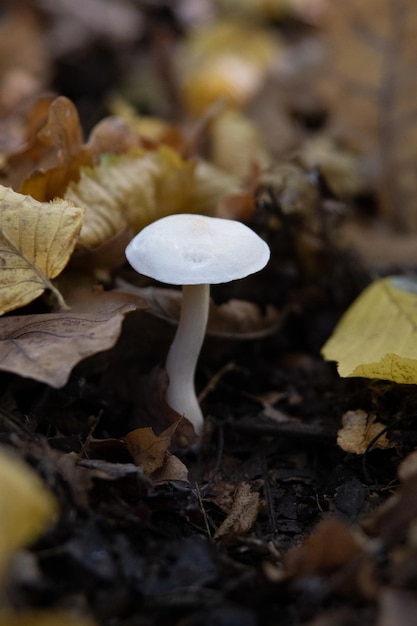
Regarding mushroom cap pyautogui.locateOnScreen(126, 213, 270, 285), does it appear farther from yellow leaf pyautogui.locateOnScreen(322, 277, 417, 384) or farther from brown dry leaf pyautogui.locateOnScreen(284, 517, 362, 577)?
brown dry leaf pyautogui.locateOnScreen(284, 517, 362, 577)

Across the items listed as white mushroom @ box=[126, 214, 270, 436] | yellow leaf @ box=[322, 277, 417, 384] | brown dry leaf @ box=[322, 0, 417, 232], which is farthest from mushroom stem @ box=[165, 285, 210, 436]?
brown dry leaf @ box=[322, 0, 417, 232]

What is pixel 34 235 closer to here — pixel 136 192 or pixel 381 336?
pixel 136 192

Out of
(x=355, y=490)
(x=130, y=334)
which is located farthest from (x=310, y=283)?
(x=355, y=490)

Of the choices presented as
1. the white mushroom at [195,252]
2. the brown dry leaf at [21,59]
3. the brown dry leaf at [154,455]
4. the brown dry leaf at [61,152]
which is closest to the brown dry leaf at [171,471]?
the brown dry leaf at [154,455]

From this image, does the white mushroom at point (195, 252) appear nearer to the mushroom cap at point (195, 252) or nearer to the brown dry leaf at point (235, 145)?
the mushroom cap at point (195, 252)

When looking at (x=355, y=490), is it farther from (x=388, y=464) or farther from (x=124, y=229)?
(x=124, y=229)
